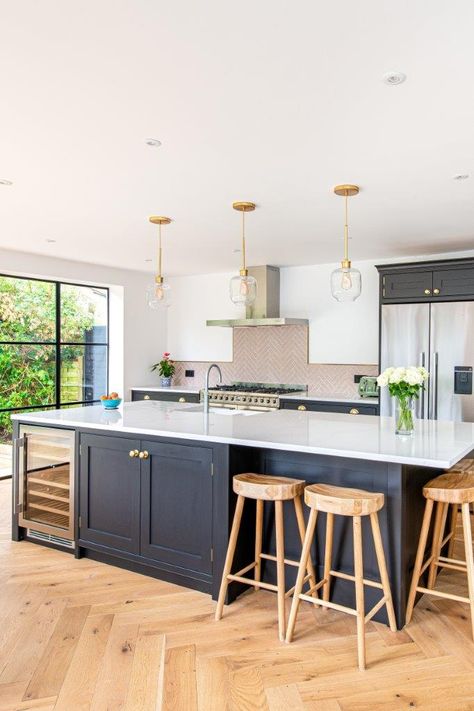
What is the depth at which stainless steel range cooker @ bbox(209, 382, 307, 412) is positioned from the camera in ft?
20.1

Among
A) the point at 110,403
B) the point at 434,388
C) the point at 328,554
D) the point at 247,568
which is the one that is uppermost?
the point at 434,388

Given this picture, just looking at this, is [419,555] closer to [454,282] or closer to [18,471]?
[18,471]

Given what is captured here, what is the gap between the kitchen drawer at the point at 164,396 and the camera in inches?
271

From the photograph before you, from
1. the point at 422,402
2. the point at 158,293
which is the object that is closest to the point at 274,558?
the point at 158,293

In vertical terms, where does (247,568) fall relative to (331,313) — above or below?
below

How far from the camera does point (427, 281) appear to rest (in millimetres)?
5215

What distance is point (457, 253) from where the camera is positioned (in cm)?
568

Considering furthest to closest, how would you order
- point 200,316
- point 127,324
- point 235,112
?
point 200,316 → point 127,324 → point 235,112

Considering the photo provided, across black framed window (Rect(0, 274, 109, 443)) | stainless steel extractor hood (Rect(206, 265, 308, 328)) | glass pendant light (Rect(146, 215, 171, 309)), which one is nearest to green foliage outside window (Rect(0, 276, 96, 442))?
black framed window (Rect(0, 274, 109, 443))

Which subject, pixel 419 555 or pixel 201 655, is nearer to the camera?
pixel 201 655

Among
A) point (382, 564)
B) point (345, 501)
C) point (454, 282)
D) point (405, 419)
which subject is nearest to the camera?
point (345, 501)

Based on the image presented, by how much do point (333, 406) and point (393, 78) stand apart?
402cm

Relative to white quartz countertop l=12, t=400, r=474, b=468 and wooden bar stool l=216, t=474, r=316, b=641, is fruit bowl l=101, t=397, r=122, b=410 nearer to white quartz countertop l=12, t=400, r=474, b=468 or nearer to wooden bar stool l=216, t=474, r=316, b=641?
white quartz countertop l=12, t=400, r=474, b=468

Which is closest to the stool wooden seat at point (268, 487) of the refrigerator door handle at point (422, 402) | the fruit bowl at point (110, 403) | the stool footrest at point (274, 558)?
the stool footrest at point (274, 558)
